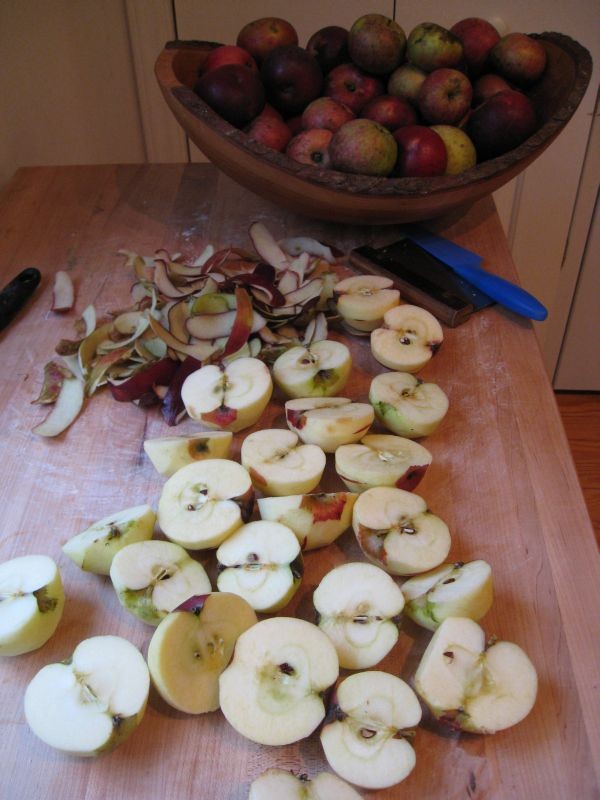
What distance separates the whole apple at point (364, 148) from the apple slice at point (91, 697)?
76cm

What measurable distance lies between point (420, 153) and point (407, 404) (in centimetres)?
44

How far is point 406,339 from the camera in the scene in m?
0.98

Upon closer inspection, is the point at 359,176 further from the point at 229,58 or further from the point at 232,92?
the point at 229,58

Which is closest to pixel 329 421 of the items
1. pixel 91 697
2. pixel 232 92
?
pixel 91 697

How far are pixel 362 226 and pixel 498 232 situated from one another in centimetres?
24

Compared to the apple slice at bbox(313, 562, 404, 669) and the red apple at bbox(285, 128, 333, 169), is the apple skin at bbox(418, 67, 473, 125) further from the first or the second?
the apple slice at bbox(313, 562, 404, 669)

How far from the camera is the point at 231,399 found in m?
0.88

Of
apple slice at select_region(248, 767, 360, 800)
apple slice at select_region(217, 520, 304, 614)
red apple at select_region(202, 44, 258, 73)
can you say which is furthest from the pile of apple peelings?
apple slice at select_region(248, 767, 360, 800)

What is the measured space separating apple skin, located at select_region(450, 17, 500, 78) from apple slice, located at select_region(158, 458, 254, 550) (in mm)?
901

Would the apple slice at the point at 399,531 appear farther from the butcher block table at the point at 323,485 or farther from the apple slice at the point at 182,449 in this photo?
the apple slice at the point at 182,449

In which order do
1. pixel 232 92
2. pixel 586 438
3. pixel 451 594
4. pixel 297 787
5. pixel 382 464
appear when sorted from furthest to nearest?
1. pixel 586 438
2. pixel 232 92
3. pixel 382 464
4. pixel 451 594
5. pixel 297 787

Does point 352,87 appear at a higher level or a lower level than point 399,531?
higher

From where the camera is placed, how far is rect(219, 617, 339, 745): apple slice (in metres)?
0.59

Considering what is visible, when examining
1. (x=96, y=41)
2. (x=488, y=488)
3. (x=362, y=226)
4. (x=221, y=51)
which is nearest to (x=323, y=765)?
(x=488, y=488)
